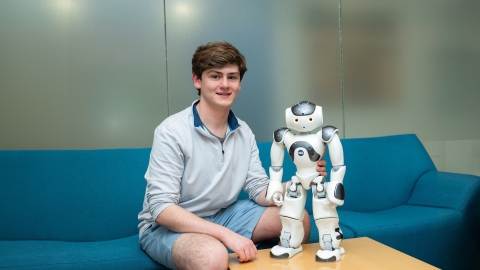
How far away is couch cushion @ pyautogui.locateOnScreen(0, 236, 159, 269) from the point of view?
1.86 m

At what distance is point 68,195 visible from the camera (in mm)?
2404

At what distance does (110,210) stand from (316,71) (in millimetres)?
1695

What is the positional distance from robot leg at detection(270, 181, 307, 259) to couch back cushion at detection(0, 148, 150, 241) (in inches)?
38.0

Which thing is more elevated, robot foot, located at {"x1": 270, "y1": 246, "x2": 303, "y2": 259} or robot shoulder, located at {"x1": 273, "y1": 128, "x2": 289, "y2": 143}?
robot shoulder, located at {"x1": 273, "y1": 128, "x2": 289, "y2": 143}

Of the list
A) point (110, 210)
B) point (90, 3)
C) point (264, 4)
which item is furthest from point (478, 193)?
point (90, 3)

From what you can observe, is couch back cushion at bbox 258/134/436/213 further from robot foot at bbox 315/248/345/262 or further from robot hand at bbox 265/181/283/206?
robot foot at bbox 315/248/345/262

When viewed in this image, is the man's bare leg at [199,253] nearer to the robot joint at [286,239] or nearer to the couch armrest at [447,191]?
the robot joint at [286,239]

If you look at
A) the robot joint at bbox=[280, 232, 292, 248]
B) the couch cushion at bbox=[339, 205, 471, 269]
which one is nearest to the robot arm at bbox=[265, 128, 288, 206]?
the robot joint at bbox=[280, 232, 292, 248]

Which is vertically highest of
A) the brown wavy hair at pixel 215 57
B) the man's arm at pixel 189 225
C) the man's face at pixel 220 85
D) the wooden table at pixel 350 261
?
the brown wavy hair at pixel 215 57

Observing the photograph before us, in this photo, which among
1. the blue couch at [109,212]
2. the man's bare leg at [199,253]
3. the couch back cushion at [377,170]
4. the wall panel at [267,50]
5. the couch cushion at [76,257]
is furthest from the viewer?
the wall panel at [267,50]

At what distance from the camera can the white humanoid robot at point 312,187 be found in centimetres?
169

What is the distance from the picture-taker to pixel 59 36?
287cm

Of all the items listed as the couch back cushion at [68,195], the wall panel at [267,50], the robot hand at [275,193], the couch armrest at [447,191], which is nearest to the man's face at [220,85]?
the robot hand at [275,193]

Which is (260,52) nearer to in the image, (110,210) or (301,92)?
(301,92)
